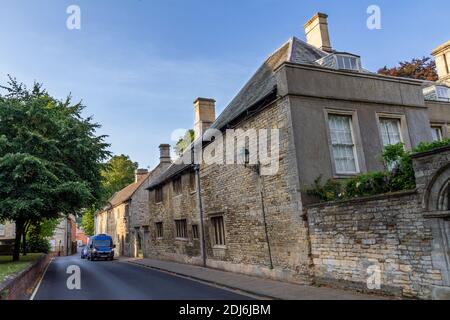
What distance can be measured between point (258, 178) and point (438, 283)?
7360mm

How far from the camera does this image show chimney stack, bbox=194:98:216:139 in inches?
1003

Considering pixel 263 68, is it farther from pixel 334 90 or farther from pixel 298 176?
pixel 298 176

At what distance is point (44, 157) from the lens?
18719mm

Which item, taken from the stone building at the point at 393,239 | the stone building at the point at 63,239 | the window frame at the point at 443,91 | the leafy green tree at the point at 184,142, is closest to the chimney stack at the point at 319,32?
the window frame at the point at 443,91

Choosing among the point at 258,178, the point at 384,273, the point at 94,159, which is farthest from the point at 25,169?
the point at 384,273

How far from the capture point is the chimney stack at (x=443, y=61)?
22094 mm

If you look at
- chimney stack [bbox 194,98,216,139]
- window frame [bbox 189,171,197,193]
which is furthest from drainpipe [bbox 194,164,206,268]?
chimney stack [bbox 194,98,216,139]

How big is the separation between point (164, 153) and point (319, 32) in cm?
2281

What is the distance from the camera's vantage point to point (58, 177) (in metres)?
19.1

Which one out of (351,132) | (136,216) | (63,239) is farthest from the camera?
(63,239)

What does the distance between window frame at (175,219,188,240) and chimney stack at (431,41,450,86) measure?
1809 centimetres

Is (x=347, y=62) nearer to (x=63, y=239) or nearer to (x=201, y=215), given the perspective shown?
(x=201, y=215)

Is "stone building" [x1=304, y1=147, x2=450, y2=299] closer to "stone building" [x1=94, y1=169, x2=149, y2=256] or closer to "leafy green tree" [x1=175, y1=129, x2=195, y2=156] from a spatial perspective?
"leafy green tree" [x1=175, y1=129, x2=195, y2=156]


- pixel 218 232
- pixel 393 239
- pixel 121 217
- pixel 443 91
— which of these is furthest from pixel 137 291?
pixel 121 217
